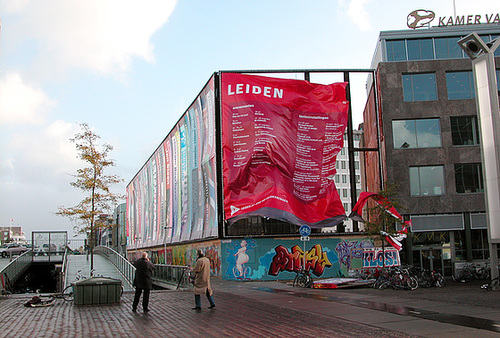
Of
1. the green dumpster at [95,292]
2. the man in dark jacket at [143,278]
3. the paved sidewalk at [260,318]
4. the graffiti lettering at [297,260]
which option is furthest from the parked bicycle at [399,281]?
the green dumpster at [95,292]

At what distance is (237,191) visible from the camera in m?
34.8

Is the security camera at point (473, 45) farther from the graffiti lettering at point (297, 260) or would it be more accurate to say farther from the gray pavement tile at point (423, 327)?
the graffiti lettering at point (297, 260)

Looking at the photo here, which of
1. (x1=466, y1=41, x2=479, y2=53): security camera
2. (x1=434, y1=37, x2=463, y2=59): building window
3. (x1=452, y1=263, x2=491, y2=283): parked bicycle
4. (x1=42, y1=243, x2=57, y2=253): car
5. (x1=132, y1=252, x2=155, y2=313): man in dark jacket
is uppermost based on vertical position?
(x1=434, y1=37, x2=463, y2=59): building window

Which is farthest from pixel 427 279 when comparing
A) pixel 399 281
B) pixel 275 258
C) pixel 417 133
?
pixel 417 133

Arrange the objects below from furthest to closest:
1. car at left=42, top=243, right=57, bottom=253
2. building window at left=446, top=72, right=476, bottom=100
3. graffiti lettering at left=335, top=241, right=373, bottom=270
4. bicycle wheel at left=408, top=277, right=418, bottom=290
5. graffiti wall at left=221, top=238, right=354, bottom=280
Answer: car at left=42, top=243, right=57, bottom=253 < building window at left=446, top=72, right=476, bottom=100 < graffiti lettering at left=335, top=241, right=373, bottom=270 < graffiti wall at left=221, top=238, right=354, bottom=280 < bicycle wheel at left=408, top=277, right=418, bottom=290

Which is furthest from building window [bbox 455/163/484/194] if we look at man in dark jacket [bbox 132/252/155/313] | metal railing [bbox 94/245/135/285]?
man in dark jacket [bbox 132/252/155/313]

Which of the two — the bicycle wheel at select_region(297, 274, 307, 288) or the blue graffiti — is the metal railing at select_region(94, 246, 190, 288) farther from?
the bicycle wheel at select_region(297, 274, 307, 288)

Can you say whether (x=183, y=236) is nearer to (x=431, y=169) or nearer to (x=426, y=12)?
(x=431, y=169)

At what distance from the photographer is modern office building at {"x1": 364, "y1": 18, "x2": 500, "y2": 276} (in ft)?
124

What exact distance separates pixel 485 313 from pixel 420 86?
28.7 metres

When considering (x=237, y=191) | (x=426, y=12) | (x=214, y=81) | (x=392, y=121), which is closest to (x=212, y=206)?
(x=237, y=191)

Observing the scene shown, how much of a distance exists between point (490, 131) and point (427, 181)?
1604 cm

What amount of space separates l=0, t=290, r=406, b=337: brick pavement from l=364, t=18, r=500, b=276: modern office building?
23.8 meters

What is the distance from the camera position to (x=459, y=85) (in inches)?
1554
